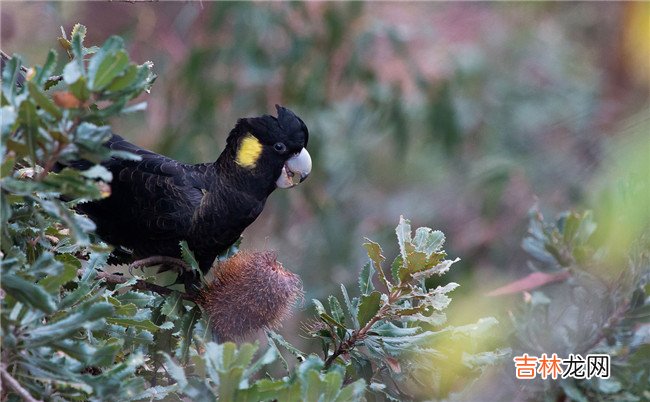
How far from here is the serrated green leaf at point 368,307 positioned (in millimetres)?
1020

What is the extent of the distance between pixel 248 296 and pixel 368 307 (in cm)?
22

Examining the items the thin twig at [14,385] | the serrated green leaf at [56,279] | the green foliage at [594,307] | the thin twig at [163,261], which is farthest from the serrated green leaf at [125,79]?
the green foliage at [594,307]

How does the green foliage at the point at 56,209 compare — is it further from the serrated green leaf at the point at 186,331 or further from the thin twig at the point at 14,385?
the serrated green leaf at the point at 186,331

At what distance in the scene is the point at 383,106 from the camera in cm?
279

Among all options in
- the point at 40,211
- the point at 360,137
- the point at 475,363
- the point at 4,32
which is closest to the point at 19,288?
the point at 40,211

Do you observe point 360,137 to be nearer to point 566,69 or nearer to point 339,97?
point 339,97

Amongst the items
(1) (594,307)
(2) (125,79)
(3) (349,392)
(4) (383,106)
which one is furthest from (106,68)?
(4) (383,106)

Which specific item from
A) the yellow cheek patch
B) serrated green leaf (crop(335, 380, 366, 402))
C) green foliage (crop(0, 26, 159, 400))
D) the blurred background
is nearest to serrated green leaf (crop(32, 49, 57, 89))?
green foliage (crop(0, 26, 159, 400))

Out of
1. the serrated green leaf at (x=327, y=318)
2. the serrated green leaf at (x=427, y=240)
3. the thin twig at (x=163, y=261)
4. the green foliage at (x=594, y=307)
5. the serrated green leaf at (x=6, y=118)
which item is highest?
the green foliage at (x=594, y=307)

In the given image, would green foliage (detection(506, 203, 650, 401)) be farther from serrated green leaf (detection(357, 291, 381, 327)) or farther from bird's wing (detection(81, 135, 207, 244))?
bird's wing (detection(81, 135, 207, 244))

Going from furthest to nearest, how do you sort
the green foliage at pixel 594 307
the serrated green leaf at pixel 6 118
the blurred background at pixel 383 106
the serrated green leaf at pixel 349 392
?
the blurred background at pixel 383 106, the green foliage at pixel 594 307, the serrated green leaf at pixel 349 392, the serrated green leaf at pixel 6 118

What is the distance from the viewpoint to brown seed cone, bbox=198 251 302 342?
1184 millimetres

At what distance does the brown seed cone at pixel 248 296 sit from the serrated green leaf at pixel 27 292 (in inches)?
17.6

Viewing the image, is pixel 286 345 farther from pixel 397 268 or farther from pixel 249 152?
pixel 249 152
